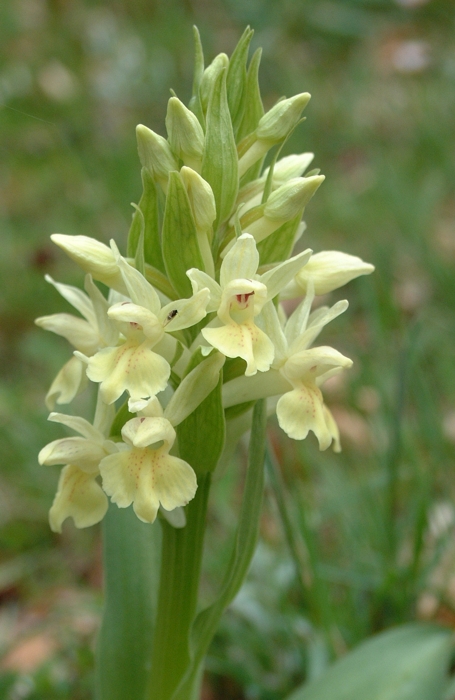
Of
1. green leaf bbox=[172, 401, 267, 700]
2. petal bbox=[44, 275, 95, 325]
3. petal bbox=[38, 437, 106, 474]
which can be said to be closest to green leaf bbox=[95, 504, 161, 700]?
green leaf bbox=[172, 401, 267, 700]

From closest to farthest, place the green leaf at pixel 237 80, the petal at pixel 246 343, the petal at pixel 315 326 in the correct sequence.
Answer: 1. the petal at pixel 246 343
2. the petal at pixel 315 326
3. the green leaf at pixel 237 80

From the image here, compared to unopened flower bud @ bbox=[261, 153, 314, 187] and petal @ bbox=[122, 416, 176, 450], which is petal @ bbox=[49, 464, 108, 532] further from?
unopened flower bud @ bbox=[261, 153, 314, 187]

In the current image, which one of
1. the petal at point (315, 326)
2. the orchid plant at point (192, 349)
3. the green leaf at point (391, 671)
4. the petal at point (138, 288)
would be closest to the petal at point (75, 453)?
the orchid plant at point (192, 349)

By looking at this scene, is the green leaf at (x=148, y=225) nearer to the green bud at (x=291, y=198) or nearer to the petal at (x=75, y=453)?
the green bud at (x=291, y=198)

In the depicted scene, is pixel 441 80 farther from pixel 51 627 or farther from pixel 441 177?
pixel 51 627

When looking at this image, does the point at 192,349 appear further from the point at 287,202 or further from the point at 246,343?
the point at 287,202

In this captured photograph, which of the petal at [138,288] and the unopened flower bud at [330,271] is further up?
the petal at [138,288]
